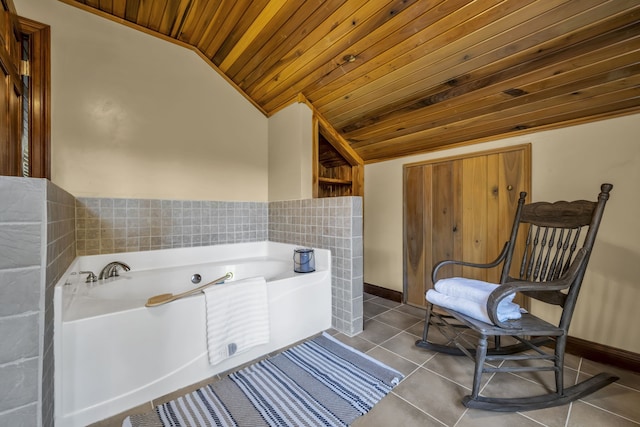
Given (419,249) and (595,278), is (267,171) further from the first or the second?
(595,278)

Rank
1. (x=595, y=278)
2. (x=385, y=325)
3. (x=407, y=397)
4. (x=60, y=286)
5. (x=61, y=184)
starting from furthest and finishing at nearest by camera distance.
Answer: (x=385, y=325), (x=61, y=184), (x=595, y=278), (x=407, y=397), (x=60, y=286)

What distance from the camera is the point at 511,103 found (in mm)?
1698

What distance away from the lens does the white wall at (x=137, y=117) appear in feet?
5.92

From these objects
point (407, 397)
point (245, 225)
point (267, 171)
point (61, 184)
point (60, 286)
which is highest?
point (267, 171)

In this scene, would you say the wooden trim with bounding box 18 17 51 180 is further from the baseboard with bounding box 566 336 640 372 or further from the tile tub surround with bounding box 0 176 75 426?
the baseboard with bounding box 566 336 640 372

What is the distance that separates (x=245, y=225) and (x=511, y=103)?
2.48 meters

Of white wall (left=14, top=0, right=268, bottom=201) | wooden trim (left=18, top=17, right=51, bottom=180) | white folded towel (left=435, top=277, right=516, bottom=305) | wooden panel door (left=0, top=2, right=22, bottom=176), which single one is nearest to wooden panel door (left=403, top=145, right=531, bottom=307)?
white folded towel (left=435, top=277, right=516, bottom=305)

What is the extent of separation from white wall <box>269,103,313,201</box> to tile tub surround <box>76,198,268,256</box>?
1.23 feet

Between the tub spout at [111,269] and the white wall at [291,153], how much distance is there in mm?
1425

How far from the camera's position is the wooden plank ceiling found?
1.25 metres

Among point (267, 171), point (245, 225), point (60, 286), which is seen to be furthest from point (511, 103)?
Answer: point (60, 286)

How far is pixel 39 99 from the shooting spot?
66.9 inches

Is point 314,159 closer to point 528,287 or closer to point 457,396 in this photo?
point 528,287

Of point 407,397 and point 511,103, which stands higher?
point 511,103
